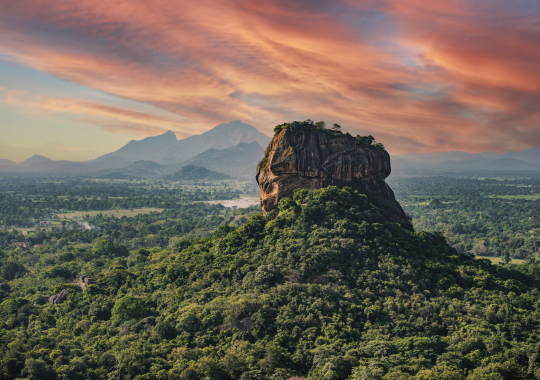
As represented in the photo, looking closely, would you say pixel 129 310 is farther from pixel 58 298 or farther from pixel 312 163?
pixel 312 163

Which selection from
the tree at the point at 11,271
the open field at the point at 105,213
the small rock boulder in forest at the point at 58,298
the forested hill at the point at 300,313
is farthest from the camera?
the open field at the point at 105,213

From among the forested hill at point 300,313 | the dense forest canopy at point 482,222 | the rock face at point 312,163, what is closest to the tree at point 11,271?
the forested hill at point 300,313

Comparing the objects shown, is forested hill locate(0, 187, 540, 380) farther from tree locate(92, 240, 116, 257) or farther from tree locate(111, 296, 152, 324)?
tree locate(92, 240, 116, 257)

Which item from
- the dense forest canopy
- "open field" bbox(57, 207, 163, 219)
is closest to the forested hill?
the dense forest canopy

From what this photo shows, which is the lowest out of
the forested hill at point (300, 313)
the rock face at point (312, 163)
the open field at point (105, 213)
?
the open field at point (105, 213)

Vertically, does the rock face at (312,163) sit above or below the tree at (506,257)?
above

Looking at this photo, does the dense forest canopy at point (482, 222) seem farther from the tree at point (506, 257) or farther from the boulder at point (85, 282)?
the boulder at point (85, 282)

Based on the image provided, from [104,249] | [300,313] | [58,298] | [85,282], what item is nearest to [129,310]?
[58,298]
